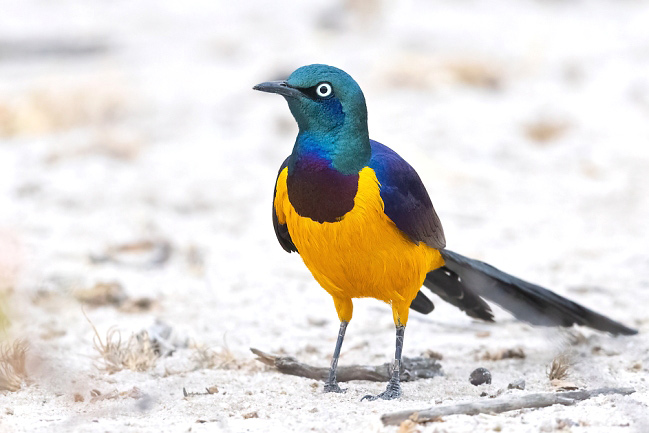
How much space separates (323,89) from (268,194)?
5018mm

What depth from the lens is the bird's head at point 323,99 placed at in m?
4.01

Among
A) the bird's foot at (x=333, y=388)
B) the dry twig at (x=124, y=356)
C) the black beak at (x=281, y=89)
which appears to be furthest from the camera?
the dry twig at (x=124, y=356)

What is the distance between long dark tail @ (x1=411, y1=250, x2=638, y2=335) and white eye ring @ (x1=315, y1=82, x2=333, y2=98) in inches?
55.0

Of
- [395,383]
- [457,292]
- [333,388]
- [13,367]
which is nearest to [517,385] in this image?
[395,383]

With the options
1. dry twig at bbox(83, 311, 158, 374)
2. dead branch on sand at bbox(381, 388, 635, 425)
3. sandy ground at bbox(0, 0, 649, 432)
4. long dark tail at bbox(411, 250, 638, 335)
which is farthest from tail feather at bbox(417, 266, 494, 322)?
dry twig at bbox(83, 311, 158, 374)

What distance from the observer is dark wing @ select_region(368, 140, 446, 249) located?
4.09 metres

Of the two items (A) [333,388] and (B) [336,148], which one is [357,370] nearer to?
(A) [333,388]

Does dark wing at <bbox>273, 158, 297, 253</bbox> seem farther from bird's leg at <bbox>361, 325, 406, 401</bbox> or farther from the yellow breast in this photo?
bird's leg at <bbox>361, 325, 406, 401</bbox>

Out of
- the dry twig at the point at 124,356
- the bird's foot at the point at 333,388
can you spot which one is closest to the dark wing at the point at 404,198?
the bird's foot at the point at 333,388

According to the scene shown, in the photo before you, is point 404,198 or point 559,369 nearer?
point 404,198

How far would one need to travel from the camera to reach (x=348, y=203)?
4.00 metres

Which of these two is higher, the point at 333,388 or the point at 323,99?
the point at 323,99

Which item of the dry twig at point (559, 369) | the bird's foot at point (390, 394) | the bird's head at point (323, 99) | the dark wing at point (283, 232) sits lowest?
the bird's foot at point (390, 394)

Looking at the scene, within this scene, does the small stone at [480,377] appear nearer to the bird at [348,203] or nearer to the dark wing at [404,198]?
the bird at [348,203]
